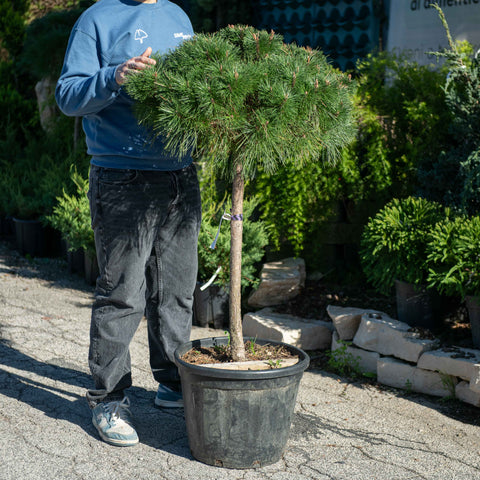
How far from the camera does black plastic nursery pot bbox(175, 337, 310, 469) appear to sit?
8.21 ft

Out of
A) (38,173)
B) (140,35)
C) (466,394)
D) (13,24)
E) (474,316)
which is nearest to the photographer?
(140,35)

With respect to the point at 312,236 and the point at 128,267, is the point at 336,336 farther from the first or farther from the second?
the point at 128,267

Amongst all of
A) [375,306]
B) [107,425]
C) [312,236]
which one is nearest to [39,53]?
[312,236]

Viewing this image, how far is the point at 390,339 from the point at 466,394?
544mm

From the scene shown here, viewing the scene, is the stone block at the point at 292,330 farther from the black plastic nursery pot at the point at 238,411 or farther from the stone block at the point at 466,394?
the black plastic nursery pot at the point at 238,411

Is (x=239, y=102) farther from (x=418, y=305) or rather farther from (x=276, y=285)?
(x=276, y=285)

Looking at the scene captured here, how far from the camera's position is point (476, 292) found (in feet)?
11.5

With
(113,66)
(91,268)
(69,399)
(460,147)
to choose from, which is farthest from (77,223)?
(460,147)

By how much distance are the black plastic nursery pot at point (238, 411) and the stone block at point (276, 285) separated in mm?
2031

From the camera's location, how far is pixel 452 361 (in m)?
3.55

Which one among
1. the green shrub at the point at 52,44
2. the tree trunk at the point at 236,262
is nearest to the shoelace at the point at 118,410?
the tree trunk at the point at 236,262

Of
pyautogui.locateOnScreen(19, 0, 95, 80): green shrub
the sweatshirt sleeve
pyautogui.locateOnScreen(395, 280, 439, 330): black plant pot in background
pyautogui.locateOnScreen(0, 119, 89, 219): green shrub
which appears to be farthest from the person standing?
pyautogui.locateOnScreen(19, 0, 95, 80): green shrub

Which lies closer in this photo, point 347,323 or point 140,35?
point 140,35

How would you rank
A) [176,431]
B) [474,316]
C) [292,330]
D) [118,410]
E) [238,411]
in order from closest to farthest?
[238,411], [118,410], [176,431], [474,316], [292,330]
